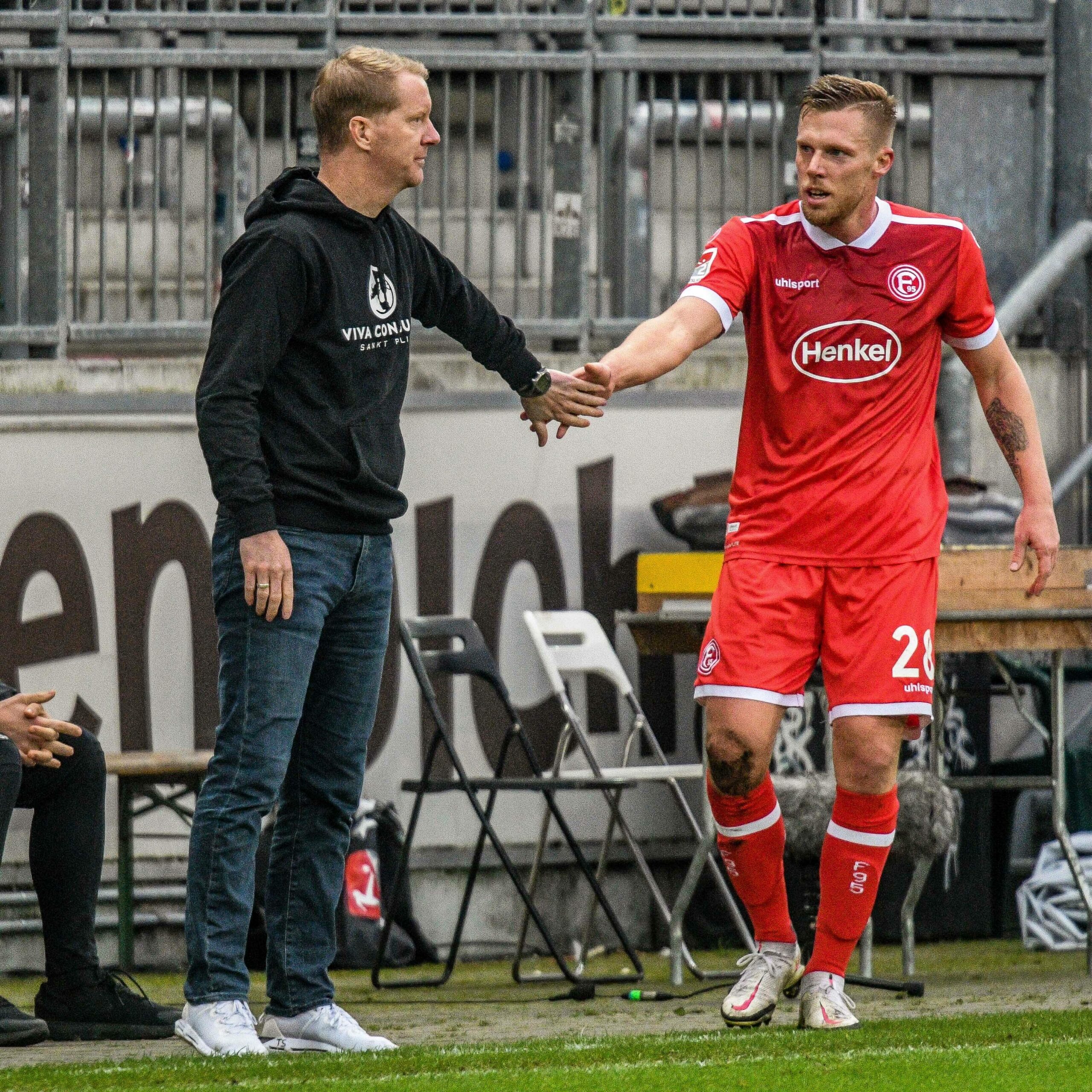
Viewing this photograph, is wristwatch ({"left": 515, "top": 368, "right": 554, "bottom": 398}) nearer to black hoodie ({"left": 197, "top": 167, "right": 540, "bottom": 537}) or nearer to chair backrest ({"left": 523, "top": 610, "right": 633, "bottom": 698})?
black hoodie ({"left": 197, "top": 167, "right": 540, "bottom": 537})

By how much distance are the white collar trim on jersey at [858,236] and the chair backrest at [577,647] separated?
8.67 feet

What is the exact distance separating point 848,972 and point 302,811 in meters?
2.88

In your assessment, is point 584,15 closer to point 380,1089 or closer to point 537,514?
point 537,514

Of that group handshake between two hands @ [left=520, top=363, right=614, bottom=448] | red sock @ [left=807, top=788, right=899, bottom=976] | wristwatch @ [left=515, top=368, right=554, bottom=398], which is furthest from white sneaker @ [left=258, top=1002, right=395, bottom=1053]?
wristwatch @ [left=515, top=368, right=554, bottom=398]

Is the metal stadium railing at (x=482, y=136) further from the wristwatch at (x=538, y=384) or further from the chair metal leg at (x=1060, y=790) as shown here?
the wristwatch at (x=538, y=384)

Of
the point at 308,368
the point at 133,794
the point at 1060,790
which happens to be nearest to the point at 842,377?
the point at 308,368

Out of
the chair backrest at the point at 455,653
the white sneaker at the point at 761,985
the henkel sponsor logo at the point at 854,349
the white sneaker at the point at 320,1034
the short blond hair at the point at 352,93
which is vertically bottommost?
the white sneaker at the point at 320,1034

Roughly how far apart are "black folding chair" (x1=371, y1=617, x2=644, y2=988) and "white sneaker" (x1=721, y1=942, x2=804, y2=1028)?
1.55m

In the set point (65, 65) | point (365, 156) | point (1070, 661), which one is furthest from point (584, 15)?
point (365, 156)

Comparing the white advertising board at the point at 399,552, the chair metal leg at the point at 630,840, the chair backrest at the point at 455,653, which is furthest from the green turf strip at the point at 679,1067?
the white advertising board at the point at 399,552

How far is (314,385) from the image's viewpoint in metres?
4.89

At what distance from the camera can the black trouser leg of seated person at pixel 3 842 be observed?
4.99 metres

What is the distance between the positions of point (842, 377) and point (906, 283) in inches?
11.5

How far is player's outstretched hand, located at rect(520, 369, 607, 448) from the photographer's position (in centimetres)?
541
